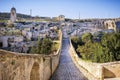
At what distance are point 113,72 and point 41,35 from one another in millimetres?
42637

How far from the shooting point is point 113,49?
22.2 m

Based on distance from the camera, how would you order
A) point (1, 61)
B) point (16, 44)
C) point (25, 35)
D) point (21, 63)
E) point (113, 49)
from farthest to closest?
1. point (25, 35)
2. point (16, 44)
3. point (113, 49)
4. point (21, 63)
5. point (1, 61)

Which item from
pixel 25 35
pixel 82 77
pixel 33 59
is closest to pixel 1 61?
pixel 33 59

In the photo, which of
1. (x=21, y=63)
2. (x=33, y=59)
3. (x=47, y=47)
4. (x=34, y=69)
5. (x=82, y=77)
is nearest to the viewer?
(x=21, y=63)

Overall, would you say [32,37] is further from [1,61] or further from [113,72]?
[1,61]

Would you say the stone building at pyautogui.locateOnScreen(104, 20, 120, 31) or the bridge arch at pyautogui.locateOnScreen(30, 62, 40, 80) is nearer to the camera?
the bridge arch at pyautogui.locateOnScreen(30, 62, 40, 80)

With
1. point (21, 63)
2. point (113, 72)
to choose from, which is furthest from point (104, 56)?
point (21, 63)

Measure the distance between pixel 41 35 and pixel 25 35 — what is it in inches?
144

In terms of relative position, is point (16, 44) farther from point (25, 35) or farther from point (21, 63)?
point (21, 63)

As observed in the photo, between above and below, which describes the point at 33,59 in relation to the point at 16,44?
above

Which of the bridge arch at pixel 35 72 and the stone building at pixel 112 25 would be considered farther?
the stone building at pixel 112 25

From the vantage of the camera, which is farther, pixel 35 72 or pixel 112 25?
pixel 112 25

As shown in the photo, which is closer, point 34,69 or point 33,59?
point 33,59

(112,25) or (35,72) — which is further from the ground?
(35,72)
